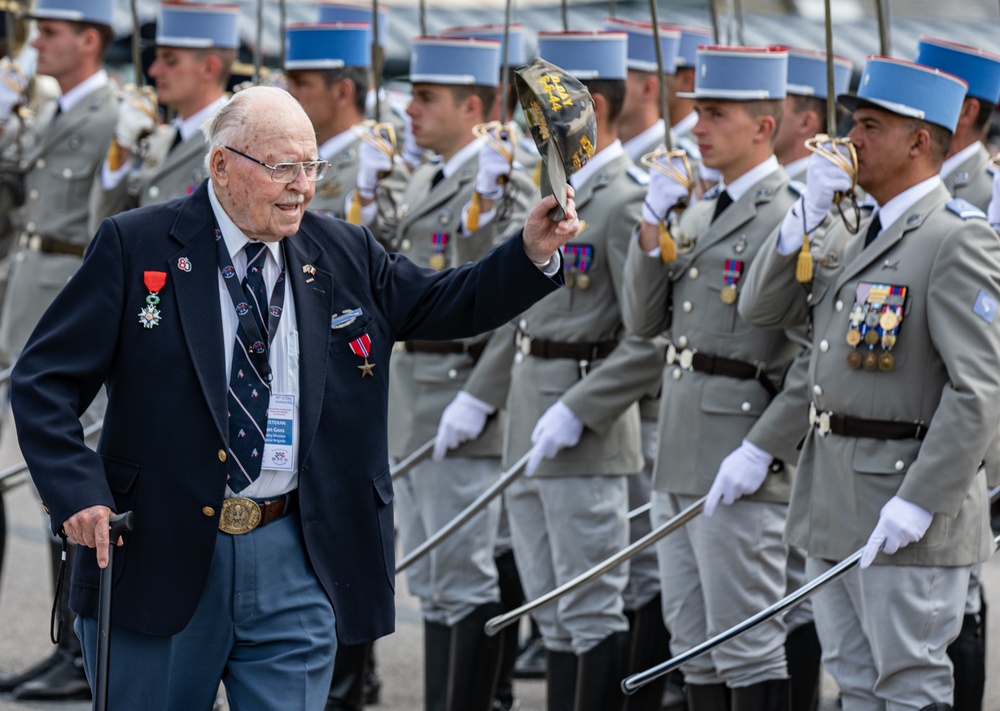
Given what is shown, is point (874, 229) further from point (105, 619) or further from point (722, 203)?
point (105, 619)

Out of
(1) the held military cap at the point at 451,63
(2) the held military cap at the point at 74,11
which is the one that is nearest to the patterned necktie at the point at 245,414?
(1) the held military cap at the point at 451,63

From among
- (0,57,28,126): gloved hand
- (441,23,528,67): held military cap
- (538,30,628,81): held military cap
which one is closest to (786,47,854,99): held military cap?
(538,30,628,81): held military cap

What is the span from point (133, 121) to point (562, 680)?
2619mm

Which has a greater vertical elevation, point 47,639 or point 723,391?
point 723,391

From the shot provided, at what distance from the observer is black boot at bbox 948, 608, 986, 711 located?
4.70 m

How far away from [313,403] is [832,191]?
1.44 m

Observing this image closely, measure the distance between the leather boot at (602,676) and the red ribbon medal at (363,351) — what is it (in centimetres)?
178

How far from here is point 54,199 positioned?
672 cm

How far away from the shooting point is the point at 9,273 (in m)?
7.02

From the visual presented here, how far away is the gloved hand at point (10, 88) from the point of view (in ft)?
22.9

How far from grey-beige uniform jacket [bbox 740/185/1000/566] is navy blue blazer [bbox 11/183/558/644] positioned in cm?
96

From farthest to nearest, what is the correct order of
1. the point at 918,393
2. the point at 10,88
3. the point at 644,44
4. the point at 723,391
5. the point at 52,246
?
the point at 10,88
the point at 52,246
the point at 644,44
the point at 723,391
the point at 918,393

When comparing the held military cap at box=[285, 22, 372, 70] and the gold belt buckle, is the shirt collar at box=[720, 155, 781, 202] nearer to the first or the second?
the held military cap at box=[285, 22, 372, 70]

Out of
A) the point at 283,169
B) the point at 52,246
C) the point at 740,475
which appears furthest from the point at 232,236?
the point at 52,246
